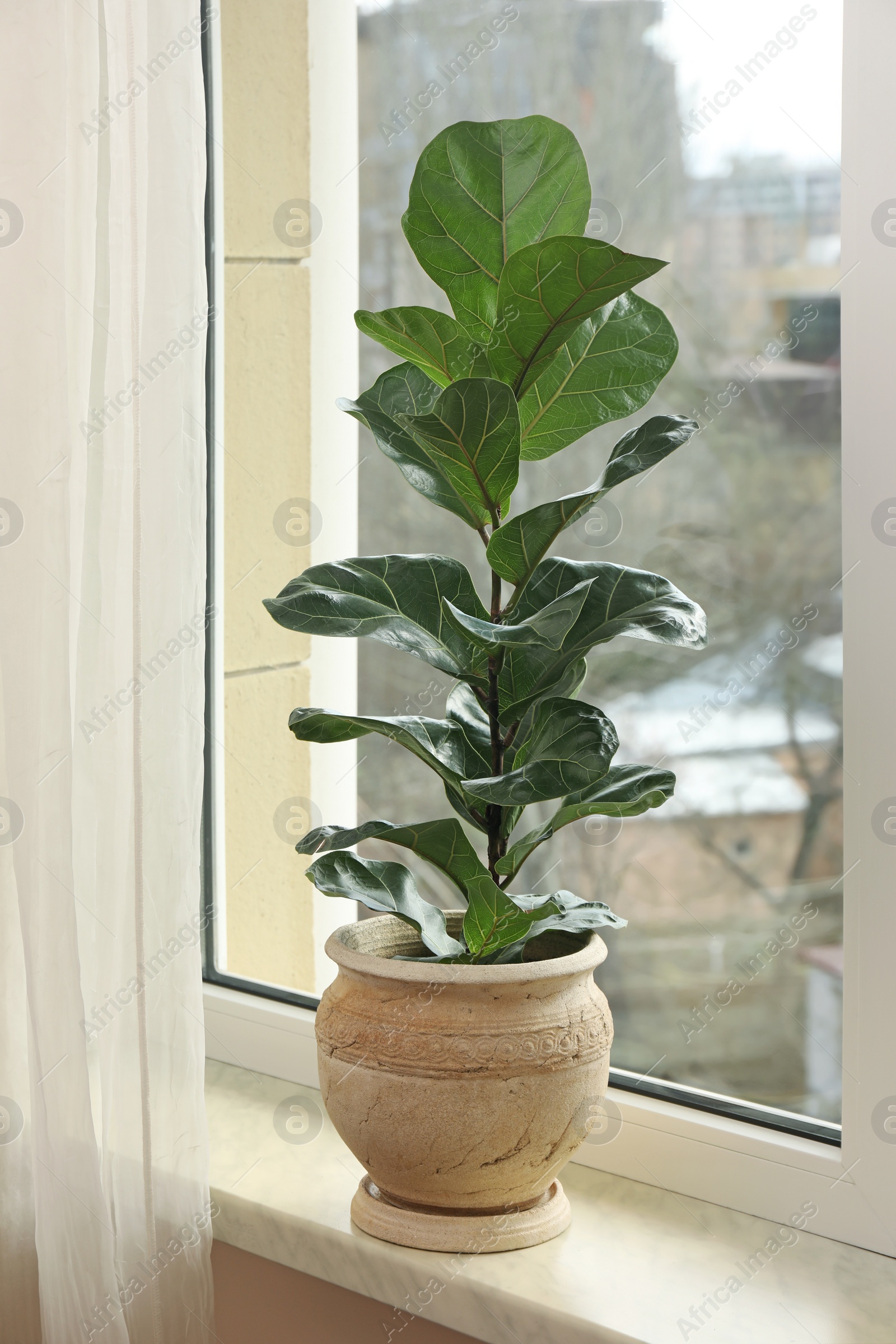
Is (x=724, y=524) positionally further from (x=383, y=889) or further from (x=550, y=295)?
(x=383, y=889)

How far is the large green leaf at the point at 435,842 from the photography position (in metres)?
0.96

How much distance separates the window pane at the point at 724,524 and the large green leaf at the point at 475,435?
0.33m

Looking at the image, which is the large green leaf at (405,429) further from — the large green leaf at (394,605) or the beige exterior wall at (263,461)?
the beige exterior wall at (263,461)

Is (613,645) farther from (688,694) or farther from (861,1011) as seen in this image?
(861,1011)

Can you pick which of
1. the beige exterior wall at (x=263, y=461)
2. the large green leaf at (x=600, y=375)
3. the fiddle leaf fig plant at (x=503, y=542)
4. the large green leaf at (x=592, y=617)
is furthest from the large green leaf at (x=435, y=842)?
the beige exterior wall at (x=263, y=461)

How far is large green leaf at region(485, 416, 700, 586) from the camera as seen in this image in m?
0.86

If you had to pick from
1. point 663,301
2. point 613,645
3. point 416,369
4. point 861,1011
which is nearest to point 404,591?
point 416,369

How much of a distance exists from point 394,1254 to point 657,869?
477 mm

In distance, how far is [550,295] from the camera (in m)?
0.84

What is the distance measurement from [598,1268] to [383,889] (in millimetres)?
401

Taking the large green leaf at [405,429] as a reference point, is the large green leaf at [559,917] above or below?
below

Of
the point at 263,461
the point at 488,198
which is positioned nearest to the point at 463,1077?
the point at 488,198

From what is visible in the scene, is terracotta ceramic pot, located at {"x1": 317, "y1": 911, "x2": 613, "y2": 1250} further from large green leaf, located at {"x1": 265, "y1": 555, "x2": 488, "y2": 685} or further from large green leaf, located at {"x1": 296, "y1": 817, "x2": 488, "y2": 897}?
large green leaf, located at {"x1": 265, "y1": 555, "x2": 488, "y2": 685}

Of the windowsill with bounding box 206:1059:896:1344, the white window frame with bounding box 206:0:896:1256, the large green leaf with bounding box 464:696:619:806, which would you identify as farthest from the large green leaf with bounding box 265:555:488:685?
the windowsill with bounding box 206:1059:896:1344
